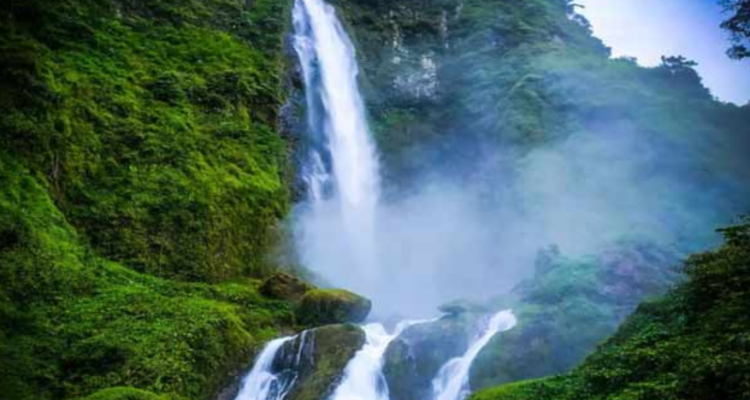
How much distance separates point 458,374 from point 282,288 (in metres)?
6.39

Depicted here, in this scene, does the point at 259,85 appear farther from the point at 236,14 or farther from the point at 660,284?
the point at 660,284

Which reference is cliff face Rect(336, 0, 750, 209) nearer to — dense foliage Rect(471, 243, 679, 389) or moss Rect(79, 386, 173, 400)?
dense foliage Rect(471, 243, 679, 389)

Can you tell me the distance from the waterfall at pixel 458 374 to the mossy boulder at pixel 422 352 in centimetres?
17

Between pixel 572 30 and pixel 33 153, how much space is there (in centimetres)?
3714

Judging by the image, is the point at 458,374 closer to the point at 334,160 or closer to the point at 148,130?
the point at 148,130

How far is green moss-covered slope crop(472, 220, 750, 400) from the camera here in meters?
7.71

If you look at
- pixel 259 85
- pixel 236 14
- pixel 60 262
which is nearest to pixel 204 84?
pixel 259 85

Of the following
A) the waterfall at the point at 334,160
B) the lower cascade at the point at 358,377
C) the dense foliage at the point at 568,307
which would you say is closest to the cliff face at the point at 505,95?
the waterfall at the point at 334,160

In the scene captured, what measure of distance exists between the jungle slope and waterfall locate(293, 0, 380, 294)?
8.16ft

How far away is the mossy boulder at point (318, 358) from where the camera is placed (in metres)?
14.9

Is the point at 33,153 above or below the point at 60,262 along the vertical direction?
above

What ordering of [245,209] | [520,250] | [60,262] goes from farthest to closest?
[520,250] → [245,209] → [60,262]

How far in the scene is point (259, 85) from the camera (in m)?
26.7

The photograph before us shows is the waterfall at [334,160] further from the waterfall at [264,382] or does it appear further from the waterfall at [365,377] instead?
the waterfall at [365,377]
